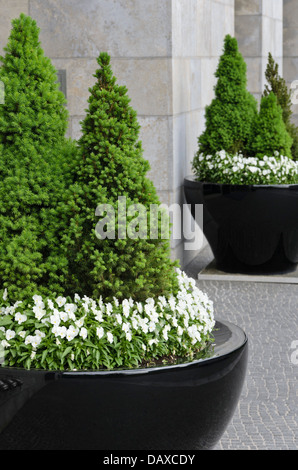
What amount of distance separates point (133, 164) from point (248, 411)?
6.20 feet

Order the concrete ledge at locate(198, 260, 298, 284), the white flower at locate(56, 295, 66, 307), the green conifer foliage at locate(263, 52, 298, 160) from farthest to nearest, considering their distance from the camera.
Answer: the green conifer foliage at locate(263, 52, 298, 160) < the concrete ledge at locate(198, 260, 298, 284) < the white flower at locate(56, 295, 66, 307)

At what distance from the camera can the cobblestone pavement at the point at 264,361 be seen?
456 centimetres

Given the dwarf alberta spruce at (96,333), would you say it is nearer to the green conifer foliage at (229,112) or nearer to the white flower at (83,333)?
the white flower at (83,333)

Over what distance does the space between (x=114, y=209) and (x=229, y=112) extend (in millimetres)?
5385

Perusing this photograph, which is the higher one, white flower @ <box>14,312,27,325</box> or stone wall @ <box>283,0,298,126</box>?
stone wall @ <box>283,0,298,126</box>

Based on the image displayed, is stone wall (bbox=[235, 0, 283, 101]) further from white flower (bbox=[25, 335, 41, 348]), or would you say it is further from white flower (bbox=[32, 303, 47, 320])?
A: white flower (bbox=[25, 335, 41, 348])

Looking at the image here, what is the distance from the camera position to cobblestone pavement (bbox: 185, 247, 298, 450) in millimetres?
4559

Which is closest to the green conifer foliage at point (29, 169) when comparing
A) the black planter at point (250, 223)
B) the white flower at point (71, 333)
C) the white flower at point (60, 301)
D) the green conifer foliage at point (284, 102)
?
the white flower at point (60, 301)

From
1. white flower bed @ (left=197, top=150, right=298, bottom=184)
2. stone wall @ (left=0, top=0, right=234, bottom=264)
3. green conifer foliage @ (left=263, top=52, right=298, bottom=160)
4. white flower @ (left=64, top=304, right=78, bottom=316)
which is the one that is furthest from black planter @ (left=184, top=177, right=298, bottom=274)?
white flower @ (left=64, top=304, right=78, bottom=316)

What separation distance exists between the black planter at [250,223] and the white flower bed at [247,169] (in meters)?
0.24

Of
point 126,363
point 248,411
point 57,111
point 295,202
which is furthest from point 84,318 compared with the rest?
point 295,202

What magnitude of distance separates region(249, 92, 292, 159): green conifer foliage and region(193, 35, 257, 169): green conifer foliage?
127 mm

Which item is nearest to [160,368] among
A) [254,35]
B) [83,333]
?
[83,333]

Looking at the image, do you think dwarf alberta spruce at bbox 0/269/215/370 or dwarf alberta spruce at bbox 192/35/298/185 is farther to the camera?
dwarf alberta spruce at bbox 192/35/298/185
